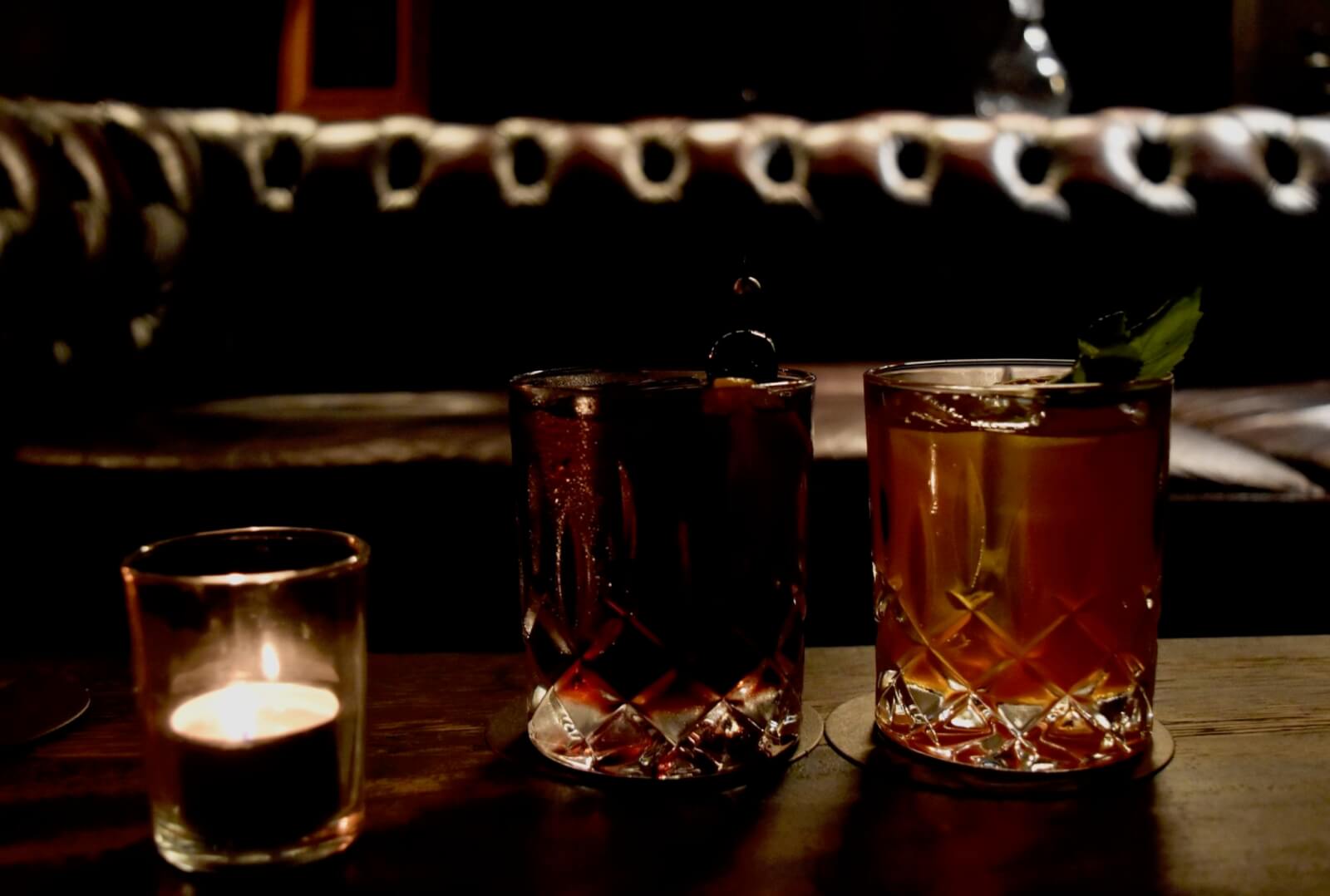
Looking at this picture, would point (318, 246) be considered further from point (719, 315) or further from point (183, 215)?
point (719, 315)

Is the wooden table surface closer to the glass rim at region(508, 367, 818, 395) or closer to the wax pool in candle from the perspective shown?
the wax pool in candle

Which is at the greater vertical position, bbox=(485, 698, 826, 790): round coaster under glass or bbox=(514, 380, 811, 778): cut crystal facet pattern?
bbox=(514, 380, 811, 778): cut crystal facet pattern

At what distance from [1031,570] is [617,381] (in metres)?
0.22

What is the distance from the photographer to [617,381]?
601mm

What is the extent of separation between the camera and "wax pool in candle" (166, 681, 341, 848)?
Answer: 44 cm

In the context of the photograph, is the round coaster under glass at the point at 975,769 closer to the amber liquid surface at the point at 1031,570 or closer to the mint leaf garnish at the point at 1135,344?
the amber liquid surface at the point at 1031,570

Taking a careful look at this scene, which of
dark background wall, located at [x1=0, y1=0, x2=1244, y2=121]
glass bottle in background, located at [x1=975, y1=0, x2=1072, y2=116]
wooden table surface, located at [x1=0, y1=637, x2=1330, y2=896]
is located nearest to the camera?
wooden table surface, located at [x1=0, y1=637, x2=1330, y2=896]

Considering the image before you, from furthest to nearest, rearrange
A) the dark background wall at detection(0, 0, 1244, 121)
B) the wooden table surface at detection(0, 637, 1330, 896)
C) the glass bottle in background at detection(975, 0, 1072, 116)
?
the dark background wall at detection(0, 0, 1244, 121) < the glass bottle in background at detection(975, 0, 1072, 116) < the wooden table surface at detection(0, 637, 1330, 896)

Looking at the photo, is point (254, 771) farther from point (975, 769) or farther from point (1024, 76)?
point (1024, 76)

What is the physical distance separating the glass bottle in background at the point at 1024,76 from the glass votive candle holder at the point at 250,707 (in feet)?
8.08

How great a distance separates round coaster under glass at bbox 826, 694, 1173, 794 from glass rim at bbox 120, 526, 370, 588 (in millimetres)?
250

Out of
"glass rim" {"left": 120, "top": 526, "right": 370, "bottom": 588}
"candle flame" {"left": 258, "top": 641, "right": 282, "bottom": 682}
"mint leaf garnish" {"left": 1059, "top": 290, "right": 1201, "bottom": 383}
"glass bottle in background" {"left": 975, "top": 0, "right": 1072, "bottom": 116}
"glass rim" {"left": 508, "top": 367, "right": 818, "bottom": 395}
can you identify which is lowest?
"candle flame" {"left": 258, "top": 641, "right": 282, "bottom": 682}

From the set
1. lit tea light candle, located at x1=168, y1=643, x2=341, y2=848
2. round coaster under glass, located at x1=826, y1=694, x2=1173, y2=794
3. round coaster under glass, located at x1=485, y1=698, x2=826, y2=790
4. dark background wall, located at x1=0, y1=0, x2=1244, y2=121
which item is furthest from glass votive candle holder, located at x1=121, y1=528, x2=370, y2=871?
dark background wall, located at x1=0, y1=0, x2=1244, y2=121

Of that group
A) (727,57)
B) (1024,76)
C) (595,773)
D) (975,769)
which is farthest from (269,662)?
(727,57)
